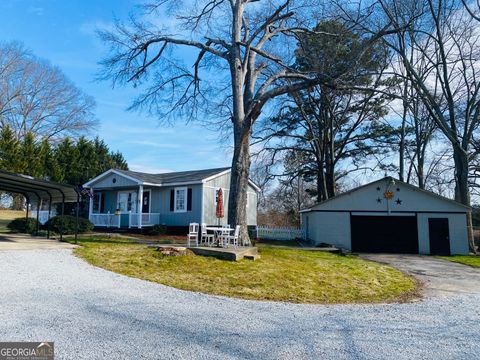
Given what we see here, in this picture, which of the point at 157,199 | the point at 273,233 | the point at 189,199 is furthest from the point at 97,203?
the point at 273,233

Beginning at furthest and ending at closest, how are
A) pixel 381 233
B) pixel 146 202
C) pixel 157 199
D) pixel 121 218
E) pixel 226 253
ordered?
pixel 146 202, pixel 157 199, pixel 121 218, pixel 381 233, pixel 226 253

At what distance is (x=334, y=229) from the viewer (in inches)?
797

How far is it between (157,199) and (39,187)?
920cm

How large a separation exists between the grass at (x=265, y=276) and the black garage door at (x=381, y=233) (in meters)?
8.41

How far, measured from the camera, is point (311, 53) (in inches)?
562

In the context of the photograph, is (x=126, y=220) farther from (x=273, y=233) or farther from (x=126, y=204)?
(x=273, y=233)

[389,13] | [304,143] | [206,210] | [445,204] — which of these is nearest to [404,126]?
[304,143]

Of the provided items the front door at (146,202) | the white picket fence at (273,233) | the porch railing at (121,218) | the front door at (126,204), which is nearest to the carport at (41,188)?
the porch railing at (121,218)

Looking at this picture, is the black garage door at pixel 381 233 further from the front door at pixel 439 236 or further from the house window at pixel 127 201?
the house window at pixel 127 201

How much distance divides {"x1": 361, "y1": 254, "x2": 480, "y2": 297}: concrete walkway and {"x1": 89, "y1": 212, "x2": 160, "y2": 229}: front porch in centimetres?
1457

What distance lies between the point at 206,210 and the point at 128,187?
5.58 metres

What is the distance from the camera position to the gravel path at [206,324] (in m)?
4.16

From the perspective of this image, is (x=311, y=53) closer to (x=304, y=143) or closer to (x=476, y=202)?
(x=304, y=143)

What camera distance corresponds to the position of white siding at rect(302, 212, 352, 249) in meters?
20.1
